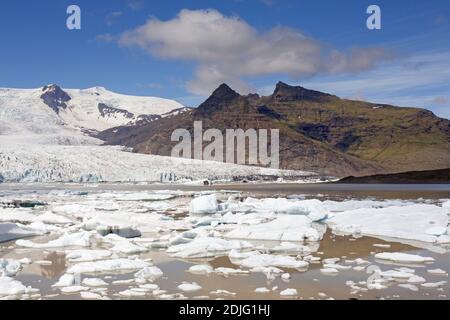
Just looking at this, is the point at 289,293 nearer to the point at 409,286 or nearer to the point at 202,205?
the point at 409,286

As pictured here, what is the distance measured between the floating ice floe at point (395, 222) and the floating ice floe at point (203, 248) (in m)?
5.84

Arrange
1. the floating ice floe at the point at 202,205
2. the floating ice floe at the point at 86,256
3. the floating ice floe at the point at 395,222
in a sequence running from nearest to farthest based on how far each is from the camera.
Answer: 1. the floating ice floe at the point at 86,256
2. the floating ice floe at the point at 395,222
3. the floating ice floe at the point at 202,205

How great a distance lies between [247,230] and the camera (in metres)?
16.0

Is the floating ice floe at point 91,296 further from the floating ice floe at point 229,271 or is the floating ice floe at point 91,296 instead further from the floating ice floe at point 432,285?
the floating ice floe at point 432,285

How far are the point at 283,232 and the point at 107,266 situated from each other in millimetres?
6716

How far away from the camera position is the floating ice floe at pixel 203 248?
485 inches

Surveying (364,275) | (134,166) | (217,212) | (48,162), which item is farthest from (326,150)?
(364,275)

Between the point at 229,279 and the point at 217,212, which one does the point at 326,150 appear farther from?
the point at 229,279

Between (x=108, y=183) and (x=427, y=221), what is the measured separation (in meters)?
59.8

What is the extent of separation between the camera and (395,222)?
17.3 meters

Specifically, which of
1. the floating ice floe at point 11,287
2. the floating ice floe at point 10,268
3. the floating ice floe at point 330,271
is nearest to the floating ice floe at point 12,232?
the floating ice floe at point 10,268

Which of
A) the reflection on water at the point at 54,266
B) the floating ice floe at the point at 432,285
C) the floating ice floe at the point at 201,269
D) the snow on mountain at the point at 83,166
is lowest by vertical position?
the reflection on water at the point at 54,266
